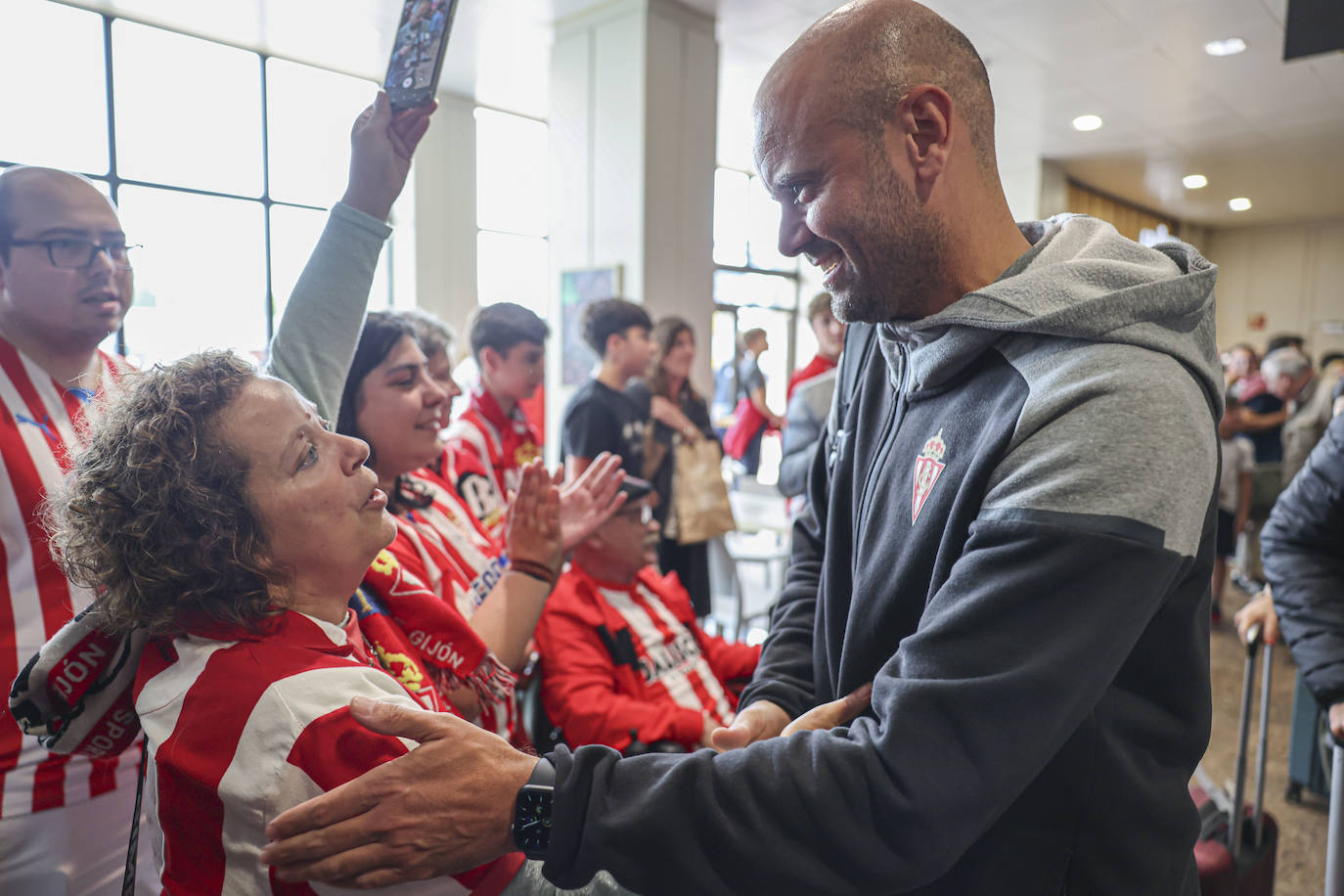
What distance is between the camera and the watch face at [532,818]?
757 millimetres

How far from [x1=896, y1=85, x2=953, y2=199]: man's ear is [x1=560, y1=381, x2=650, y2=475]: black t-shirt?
2323 mm

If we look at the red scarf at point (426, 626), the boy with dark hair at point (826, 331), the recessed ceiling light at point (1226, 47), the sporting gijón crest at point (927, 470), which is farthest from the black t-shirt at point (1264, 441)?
the red scarf at point (426, 626)

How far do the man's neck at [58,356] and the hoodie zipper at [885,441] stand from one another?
1.30 metres

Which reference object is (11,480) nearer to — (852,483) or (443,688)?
(443,688)

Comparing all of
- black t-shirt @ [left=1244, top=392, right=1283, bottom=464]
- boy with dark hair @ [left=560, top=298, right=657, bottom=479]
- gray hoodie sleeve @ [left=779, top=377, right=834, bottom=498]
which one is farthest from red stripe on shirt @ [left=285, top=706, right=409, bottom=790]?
black t-shirt @ [left=1244, top=392, right=1283, bottom=464]

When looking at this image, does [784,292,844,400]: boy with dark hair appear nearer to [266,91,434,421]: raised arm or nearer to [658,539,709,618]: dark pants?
[658,539,709,618]: dark pants

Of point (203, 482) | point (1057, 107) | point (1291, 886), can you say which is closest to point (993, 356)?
point (203, 482)

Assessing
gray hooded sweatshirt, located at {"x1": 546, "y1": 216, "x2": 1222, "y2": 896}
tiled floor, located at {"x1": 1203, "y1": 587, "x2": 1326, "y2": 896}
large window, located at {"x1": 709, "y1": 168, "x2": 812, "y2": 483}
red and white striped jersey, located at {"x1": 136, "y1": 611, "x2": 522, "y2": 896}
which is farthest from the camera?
large window, located at {"x1": 709, "y1": 168, "x2": 812, "y2": 483}

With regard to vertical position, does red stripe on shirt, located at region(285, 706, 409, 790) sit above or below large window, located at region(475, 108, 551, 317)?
below

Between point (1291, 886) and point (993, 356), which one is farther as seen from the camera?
point (1291, 886)

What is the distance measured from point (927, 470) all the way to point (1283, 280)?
1519 centimetres

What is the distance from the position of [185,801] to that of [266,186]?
653 centimetres

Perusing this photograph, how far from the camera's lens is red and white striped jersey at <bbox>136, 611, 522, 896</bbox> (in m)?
0.83

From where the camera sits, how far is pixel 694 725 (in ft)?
5.86
